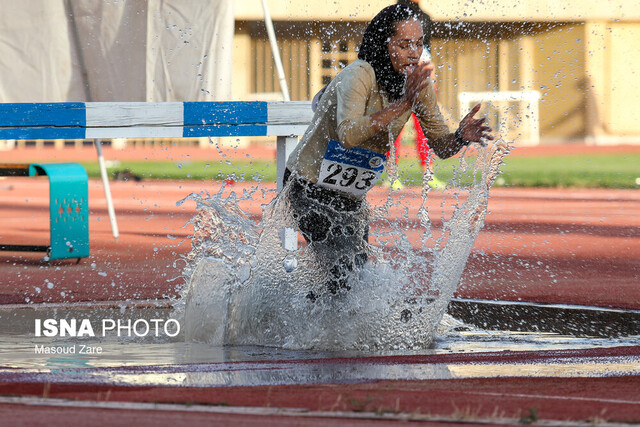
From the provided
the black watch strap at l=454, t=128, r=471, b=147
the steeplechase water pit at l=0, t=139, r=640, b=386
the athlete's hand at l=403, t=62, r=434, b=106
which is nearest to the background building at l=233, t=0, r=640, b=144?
the steeplechase water pit at l=0, t=139, r=640, b=386

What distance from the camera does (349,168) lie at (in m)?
4.93

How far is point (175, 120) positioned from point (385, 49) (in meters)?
2.01

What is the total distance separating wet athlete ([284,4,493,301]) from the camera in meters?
4.71

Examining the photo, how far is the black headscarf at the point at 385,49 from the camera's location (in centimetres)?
483

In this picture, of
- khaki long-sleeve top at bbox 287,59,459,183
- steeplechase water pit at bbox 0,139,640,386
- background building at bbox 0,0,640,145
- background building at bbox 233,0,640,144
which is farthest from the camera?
background building at bbox 233,0,640,144

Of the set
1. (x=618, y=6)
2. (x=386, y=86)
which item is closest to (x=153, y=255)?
(x=386, y=86)

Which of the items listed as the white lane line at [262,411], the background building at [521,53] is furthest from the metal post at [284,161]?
the background building at [521,53]

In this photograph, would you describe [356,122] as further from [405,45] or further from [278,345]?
[278,345]

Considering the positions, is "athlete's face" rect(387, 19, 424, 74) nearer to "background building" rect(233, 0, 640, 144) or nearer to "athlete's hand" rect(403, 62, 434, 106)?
"athlete's hand" rect(403, 62, 434, 106)

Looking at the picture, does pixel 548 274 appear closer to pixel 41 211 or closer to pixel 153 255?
A: pixel 153 255

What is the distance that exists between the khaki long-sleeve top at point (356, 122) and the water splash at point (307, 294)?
33 centimetres

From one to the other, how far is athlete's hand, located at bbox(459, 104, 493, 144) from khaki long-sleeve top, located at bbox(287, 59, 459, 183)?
153mm

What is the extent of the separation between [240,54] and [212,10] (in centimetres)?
3133

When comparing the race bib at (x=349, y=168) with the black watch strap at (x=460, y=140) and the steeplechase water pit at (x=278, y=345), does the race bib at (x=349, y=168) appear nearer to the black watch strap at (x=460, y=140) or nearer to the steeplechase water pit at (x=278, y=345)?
the black watch strap at (x=460, y=140)
